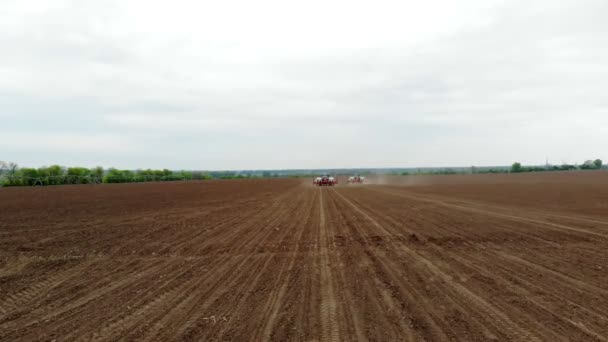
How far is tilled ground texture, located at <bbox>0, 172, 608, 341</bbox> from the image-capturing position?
4016mm

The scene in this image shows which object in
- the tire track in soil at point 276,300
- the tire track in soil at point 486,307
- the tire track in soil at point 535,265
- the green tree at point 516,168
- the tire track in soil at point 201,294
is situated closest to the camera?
the tire track in soil at point 486,307

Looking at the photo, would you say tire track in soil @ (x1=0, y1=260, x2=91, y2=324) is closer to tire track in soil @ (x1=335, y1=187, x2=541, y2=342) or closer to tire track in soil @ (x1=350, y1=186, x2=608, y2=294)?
tire track in soil @ (x1=335, y1=187, x2=541, y2=342)

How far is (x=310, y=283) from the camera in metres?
5.66

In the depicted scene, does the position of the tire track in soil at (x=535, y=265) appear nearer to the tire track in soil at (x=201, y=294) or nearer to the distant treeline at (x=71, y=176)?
the tire track in soil at (x=201, y=294)

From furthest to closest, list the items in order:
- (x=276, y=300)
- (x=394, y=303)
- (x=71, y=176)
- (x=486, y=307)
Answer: (x=71, y=176), (x=276, y=300), (x=394, y=303), (x=486, y=307)

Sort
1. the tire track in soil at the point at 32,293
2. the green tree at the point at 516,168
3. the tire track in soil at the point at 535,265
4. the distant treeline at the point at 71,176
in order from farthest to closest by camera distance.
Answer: the green tree at the point at 516,168 < the distant treeline at the point at 71,176 < the tire track in soil at the point at 535,265 < the tire track in soil at the point at 32,293

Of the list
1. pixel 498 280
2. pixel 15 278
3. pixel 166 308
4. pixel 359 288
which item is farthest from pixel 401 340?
pixel 15 278

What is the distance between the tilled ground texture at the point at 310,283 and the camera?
402 cm

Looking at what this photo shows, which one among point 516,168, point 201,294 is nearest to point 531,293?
point 201,294

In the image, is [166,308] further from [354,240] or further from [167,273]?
[354,240]

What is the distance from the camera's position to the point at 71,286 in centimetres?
582

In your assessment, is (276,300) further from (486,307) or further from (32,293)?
(32,293)

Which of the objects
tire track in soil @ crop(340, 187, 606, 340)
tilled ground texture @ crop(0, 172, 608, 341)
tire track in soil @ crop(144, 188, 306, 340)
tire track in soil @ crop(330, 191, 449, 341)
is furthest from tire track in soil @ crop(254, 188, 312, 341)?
tire track in soil @ crop(340, 187, 606, 340)

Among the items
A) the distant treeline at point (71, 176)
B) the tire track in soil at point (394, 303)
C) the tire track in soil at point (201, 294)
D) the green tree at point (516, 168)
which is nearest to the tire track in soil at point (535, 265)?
the tire track in soil at point (394, 303)
